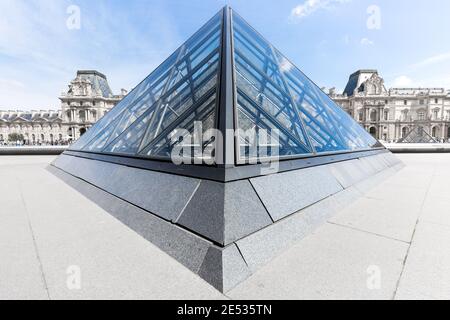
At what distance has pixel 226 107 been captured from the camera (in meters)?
3.39

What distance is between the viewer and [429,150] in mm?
19453

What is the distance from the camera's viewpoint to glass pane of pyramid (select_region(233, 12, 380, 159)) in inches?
188

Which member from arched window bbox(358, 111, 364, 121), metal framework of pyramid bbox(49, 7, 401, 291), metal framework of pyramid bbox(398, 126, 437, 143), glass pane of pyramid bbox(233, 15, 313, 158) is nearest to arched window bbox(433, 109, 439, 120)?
arched window bbox(358, 111, 364, 121)

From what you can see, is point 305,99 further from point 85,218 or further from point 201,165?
point 85,218

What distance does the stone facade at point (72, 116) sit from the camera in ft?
234

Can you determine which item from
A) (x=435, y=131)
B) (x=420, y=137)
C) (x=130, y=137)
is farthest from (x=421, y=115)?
(x=130, y=137)

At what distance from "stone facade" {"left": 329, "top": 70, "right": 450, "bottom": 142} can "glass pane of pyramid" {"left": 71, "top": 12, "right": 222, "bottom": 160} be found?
82538mm

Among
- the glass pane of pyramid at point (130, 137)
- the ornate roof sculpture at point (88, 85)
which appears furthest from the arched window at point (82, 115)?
the glass pane of pyramid at point (130, 137)

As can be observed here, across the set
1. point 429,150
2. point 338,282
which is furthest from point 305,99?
point 429,150

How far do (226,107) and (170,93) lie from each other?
2.98m

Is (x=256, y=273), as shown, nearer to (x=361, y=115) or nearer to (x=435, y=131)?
(x=361, y=115)

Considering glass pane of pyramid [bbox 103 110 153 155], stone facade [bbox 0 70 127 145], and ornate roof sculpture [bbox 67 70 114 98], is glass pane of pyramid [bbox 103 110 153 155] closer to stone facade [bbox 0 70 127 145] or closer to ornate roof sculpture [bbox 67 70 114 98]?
stone facade [bbox 0 70 127 145]

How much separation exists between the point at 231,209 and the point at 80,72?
3715 inches
